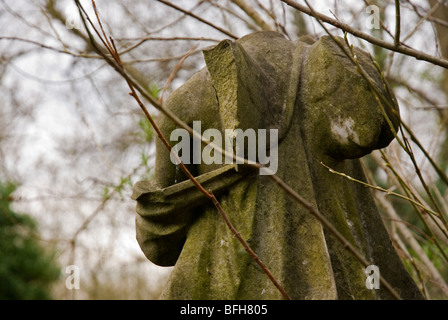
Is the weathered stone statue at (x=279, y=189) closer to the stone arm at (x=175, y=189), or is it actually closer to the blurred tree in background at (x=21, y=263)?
the stone arm at (x=175, y=189)

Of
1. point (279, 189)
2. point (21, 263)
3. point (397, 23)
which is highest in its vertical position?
point (21, 263)

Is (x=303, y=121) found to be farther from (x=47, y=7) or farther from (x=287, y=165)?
(x=47, y=7)

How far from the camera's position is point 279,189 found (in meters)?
1.80

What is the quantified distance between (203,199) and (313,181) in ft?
1.25

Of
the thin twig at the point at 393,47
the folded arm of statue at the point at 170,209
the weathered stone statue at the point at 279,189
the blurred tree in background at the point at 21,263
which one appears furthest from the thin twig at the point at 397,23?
the blurred tree in background at the point at 21,263

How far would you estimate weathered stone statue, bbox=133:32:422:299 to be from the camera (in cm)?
173

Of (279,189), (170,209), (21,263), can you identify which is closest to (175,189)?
(170,209)

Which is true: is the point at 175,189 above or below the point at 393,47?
below

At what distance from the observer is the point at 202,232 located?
1.90 meters

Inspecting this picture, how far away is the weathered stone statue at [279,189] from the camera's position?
5.67 ft

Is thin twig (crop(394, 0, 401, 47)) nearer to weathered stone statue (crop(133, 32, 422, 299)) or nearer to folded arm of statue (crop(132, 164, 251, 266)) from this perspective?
weathered stone statue (crop(133, 32, 422, 299))

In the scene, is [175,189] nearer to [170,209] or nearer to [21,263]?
[170,209]
